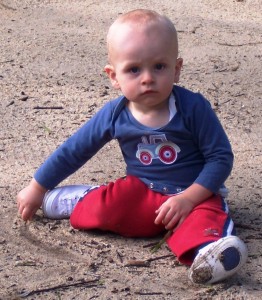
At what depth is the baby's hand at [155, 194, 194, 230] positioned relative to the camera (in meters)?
3.18

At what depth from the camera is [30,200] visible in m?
3.47

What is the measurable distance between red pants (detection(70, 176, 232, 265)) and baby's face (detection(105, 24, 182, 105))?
13.1 inches

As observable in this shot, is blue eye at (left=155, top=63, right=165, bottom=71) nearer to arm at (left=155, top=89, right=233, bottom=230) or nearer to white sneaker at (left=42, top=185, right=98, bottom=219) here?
arm at (left=155, top=89, right=233, bottom=230)

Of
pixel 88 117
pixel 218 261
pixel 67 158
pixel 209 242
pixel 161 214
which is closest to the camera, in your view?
pixel 218 261

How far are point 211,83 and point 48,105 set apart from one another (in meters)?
0.90

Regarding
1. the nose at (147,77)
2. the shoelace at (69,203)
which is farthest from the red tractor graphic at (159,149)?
the shoelace at (69,203)

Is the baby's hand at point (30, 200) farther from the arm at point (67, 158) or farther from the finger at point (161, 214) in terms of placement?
Result: the finger at point (161, 214)

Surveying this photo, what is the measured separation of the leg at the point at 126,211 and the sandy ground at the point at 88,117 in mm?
49

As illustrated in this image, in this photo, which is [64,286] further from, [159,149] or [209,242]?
[159,149]

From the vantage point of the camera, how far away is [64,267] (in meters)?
3.10

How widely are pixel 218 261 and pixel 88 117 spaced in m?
1.79

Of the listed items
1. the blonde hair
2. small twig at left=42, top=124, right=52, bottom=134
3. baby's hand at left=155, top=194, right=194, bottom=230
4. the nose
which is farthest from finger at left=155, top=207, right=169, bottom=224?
small twig at left=42, top=124, right=52, bottom=134

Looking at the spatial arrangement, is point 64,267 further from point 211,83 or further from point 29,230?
point 211,83

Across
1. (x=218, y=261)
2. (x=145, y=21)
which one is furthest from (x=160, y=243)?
(x=145, y=21)
